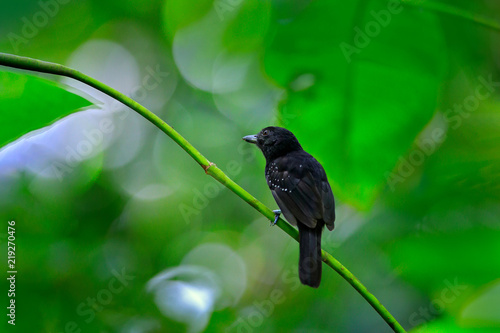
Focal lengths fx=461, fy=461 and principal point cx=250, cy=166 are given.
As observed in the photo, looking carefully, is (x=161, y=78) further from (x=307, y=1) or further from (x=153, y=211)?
(x=307, y=1)

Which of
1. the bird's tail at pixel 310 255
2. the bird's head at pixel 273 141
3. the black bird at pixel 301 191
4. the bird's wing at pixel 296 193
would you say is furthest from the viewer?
the bird's head at pixel 273 141

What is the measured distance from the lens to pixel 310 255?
1713mm

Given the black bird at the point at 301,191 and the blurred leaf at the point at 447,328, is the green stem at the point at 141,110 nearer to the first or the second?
the blurred leaf at the point at 447,328

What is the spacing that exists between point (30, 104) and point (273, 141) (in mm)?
1490

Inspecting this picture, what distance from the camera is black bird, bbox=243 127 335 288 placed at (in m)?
1.73

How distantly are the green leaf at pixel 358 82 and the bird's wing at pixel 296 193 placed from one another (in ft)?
1.85

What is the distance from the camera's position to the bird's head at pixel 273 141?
246cm

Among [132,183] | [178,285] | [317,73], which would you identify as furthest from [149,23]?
[317,73]

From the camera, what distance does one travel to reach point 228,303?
8.38 ft

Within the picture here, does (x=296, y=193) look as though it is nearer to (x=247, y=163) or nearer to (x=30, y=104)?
(x=247, y=163)

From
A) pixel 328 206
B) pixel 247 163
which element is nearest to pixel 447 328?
pixel 328 206

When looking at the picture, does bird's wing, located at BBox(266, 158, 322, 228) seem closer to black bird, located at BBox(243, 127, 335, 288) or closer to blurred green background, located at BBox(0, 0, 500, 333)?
black bird, located at BBox(243, 127, 335, 288)

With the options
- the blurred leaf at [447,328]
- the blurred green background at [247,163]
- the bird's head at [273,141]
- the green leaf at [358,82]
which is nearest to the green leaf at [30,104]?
the blurred green background at [247,163]

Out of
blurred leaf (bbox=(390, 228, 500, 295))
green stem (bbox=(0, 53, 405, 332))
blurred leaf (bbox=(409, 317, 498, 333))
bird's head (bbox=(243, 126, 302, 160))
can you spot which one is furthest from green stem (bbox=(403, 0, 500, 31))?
bird's head (bbox=(243, 126, 302, 160))
